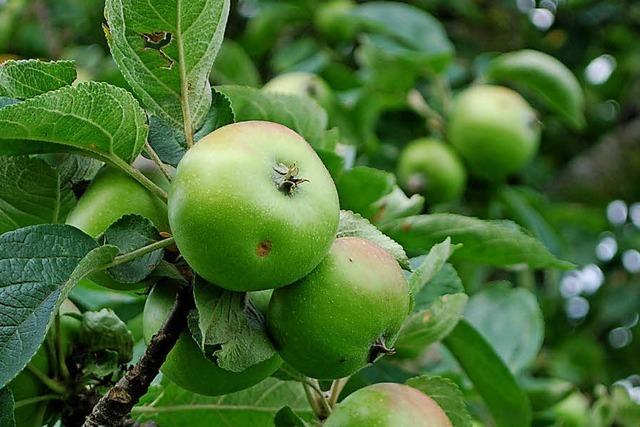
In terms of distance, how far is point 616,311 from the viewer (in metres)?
2.35

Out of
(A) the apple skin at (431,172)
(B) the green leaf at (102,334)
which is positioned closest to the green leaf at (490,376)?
(B) the green leaf at (102,334)

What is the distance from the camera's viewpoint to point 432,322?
82 centimetres

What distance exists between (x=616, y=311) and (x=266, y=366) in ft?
6.12

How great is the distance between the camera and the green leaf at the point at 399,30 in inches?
75.2

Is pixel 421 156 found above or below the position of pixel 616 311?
above

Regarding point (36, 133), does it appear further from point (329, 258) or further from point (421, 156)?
point (421, 156)

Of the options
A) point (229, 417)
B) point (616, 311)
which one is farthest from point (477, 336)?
point (616, 311)

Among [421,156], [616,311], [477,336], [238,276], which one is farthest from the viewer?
[616,311]

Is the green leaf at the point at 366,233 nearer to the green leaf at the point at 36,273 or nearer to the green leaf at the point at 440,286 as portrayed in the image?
the green leaf at the point at 36,273

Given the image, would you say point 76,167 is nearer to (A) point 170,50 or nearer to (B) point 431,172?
(A) point 170,50

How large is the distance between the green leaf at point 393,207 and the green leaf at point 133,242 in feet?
1.31

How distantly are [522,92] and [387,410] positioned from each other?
5.51 feet

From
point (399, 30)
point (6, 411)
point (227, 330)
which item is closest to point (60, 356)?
point (6, 411)

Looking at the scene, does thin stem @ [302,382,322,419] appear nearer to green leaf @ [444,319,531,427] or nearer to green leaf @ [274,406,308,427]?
green leaf @ [274,406,308,427]
